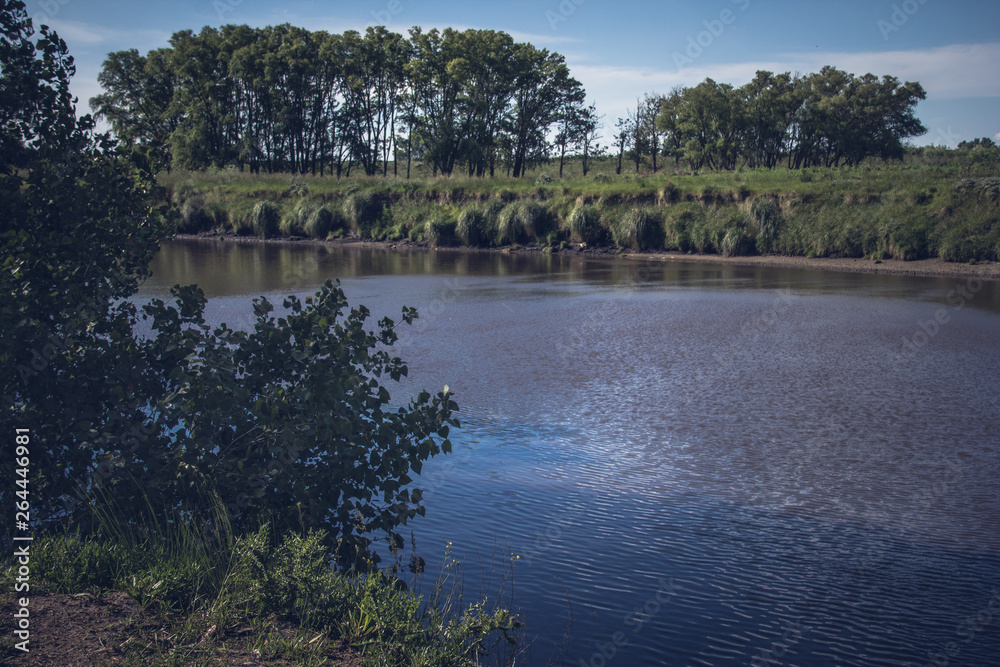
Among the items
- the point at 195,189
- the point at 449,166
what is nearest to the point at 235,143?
the point at 195,189

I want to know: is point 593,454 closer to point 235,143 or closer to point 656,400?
point 656,400

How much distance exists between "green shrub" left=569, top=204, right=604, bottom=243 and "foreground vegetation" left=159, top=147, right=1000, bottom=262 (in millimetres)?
53

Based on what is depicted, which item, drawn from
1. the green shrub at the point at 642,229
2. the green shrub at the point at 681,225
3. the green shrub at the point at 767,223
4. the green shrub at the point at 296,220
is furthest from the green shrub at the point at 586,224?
the green shrub at the point at 296,220

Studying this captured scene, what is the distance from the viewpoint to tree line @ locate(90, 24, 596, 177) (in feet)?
169

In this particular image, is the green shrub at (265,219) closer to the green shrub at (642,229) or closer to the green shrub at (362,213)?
the green shrub at (362,213)

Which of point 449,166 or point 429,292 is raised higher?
point 449,166

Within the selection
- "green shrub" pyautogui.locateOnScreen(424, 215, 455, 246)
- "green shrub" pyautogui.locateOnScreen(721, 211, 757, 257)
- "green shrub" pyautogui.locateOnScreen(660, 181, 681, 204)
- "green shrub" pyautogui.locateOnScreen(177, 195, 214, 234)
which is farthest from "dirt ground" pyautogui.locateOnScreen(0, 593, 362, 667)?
"green shrub" pyautogui.locateOnScreen(177, 195, 214, 234)

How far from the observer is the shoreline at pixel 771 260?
24.0 metres

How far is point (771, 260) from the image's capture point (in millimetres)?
28672

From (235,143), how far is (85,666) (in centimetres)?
6314

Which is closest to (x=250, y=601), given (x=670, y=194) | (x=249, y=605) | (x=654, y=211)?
(x=249, y=605)

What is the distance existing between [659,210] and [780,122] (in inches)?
1235

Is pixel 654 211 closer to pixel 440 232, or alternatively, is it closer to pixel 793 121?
pixel 440 232

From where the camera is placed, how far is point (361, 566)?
4820 mm
